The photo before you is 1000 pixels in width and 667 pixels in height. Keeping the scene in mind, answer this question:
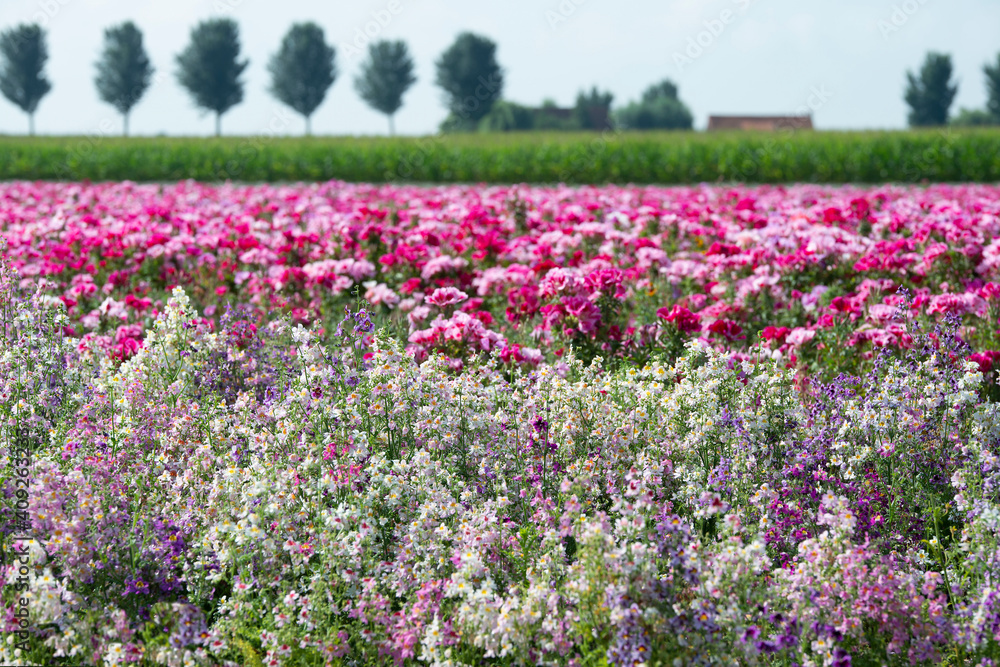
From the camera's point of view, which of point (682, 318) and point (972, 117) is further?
point (972, 117)

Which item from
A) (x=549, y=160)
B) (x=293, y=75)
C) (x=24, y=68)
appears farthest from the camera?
(x=293, y=75)

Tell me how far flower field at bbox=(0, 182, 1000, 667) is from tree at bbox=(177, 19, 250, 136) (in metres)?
74.6

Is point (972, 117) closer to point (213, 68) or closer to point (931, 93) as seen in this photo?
point (931, 93)

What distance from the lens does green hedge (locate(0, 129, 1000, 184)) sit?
940 inches

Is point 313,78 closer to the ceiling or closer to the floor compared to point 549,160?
closer to the ceiling

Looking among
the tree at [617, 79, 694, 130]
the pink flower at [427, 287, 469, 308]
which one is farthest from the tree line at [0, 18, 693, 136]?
the pink flower at [427, 287, 469, 308]

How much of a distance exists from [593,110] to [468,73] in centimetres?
1515

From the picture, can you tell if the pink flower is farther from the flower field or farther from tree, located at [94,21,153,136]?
tree, located at [94,21,153,136]

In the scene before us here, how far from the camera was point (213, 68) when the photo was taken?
75.4 m

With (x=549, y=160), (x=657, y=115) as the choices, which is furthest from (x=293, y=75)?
(x=549, y=160)

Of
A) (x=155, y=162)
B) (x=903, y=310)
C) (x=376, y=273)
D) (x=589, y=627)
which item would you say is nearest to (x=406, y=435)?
(x=589, y=627)

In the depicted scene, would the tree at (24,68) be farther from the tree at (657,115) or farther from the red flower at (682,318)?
the red flower at (682,318)

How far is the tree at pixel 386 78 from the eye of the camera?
84.1 metres

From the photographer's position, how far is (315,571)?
3.27m
